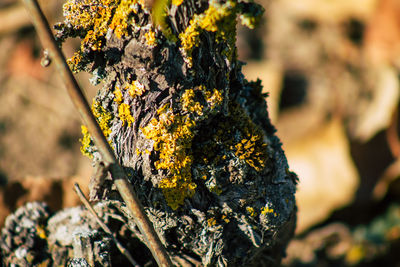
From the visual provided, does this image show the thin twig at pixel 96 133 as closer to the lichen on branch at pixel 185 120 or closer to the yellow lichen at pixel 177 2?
the lichen on branch at pixel 185 120

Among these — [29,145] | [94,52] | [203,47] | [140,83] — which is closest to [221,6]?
[203,47]

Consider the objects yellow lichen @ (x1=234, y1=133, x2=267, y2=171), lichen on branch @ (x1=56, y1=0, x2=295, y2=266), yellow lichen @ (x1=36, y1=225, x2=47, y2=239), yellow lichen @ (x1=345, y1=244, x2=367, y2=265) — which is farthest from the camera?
yellow lichen @ (x1=345, y1=244, x2=367, y2=265)

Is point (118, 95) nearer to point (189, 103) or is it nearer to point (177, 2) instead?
point (189, 103)

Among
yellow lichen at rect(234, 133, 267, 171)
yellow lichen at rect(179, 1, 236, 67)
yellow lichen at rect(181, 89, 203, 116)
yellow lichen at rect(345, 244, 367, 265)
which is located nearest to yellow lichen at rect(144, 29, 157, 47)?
yellow lichen at rect(179, 1, 236, 67)

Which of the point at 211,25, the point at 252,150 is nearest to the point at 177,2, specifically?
the point at 211,25

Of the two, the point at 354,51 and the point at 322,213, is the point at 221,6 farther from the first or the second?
the point at 354,51

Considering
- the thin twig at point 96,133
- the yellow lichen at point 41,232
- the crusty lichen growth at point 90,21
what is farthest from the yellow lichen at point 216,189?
the yellow lichen at point 41,232

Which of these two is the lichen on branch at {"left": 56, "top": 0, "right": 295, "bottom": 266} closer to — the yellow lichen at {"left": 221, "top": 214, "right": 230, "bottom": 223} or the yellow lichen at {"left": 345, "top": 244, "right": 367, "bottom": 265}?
the yellow lichen at {"left": 221, "top": 214, "right": 230, "bottom": 223}
